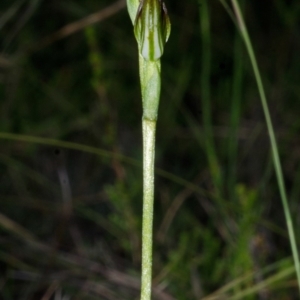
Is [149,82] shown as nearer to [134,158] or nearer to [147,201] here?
[147,201]

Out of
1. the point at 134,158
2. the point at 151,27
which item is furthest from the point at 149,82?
the point at 134,158

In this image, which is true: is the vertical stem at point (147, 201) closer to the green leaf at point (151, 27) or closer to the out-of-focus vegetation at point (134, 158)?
the green leaf at point (151, 27)

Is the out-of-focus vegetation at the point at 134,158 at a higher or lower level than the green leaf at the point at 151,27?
lower

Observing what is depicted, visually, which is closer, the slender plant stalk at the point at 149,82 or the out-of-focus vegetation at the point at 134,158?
the slender plant stalk at the point at 149,82

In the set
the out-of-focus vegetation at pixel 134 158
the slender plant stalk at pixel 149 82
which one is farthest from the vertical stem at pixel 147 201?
the out-of-focus vegetation at pixel 134 158

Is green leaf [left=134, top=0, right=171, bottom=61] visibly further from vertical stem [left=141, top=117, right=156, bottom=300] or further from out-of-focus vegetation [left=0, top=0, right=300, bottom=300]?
out-of-focus vegetation [left=0, top=0, right=300, bottom=300]

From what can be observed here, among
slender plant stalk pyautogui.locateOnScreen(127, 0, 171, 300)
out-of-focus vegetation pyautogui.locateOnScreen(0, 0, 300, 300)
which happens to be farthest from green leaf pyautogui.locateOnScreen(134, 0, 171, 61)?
out-of-focus vegetation pyautogui.locateOnScreen(0, 0, 300, 300)

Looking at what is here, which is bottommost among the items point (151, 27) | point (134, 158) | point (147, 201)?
point (134, 158)
